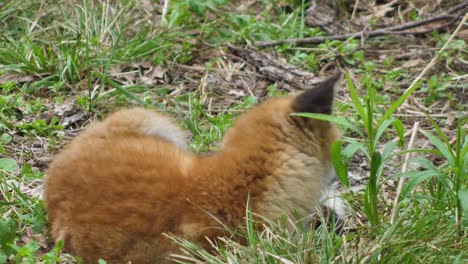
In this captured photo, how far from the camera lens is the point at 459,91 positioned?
670 cm

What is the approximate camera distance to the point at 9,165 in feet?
17.5

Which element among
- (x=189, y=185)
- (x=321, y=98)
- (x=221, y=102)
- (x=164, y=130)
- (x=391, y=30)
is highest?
(x=321, y=98)

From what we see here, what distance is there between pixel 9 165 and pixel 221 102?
6.70ft

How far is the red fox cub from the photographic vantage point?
13.2 ft

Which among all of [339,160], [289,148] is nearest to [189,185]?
[289,148]

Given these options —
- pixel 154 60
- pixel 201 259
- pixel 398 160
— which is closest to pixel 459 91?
pixel 398 160

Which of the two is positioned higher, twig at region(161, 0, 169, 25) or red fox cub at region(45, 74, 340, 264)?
red fox cub at region(45, 74, 340, 264)

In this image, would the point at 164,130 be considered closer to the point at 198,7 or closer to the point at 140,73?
the point at 140,73

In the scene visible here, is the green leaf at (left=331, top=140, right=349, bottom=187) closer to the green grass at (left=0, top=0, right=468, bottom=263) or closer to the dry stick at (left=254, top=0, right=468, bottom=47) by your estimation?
the green grass at (left=0, top=0, right=468, bottom=263)

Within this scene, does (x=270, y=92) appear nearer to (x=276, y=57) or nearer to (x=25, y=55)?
(x=276, y=57)

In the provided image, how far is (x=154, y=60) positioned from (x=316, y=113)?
329 centimetres

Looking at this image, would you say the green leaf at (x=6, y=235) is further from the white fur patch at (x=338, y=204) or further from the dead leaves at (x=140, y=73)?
the dead leaves at (x=140, y=73)

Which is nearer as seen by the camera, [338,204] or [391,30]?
[338,204]

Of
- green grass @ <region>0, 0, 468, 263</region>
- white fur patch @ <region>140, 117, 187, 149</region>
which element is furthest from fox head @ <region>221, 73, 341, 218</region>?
white fur patch @ <region>140, 117, 187, 149</region>
